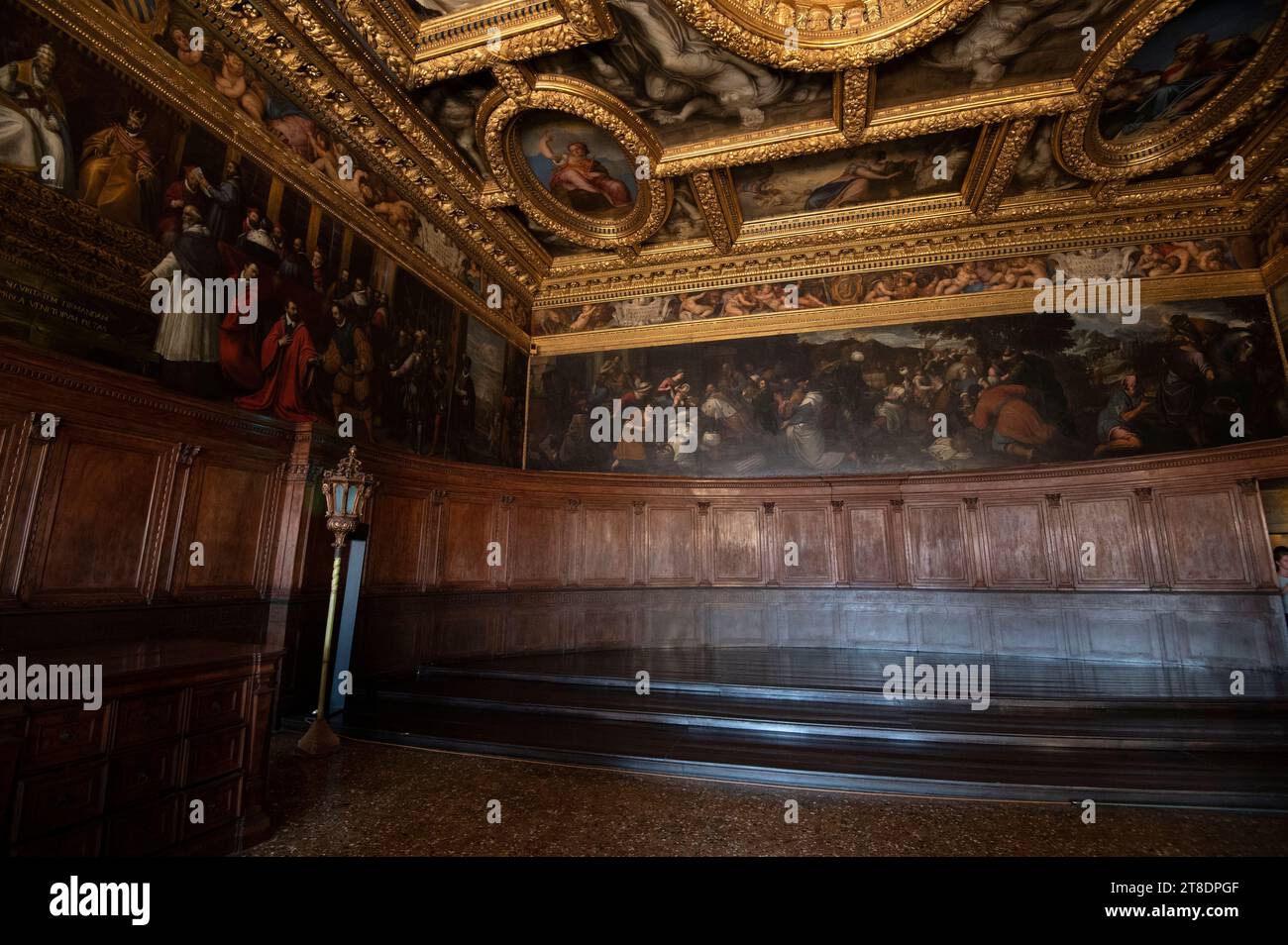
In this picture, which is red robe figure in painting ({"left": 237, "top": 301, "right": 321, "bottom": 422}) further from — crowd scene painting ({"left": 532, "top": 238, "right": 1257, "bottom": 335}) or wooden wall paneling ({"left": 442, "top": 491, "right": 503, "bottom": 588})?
crowd scene painting ({"left": 532, "top": 238, "right": 1257, "bottom": 335})

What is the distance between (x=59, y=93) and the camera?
516 centimetres

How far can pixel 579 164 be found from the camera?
34.1 ft

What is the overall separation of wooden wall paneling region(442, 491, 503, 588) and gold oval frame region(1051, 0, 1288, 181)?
11555mm

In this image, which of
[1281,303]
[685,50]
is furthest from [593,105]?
[1281,303]

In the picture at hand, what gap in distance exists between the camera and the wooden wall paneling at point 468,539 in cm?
879

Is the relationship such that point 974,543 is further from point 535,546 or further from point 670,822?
point 670,822

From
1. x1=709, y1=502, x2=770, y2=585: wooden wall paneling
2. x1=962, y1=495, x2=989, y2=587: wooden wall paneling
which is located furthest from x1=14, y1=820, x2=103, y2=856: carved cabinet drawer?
x1=962, y1=495, x2=989, y2=587: wooden wall paneling

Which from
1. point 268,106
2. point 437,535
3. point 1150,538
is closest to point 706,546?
point 437,535

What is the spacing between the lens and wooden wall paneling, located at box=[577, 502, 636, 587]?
10.4m

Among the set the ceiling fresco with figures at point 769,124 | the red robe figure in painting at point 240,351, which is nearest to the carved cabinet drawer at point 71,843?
the red robe figure in painting at point 240,351

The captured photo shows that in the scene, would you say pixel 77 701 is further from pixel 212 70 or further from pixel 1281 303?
pixel 1281 303

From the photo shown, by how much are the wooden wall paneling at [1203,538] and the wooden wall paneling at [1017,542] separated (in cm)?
150

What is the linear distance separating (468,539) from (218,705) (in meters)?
5.93

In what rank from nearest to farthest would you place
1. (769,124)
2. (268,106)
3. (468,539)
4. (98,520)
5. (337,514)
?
(98,520) → (337,514) → (268,106) → (468,539) → (769,124)
